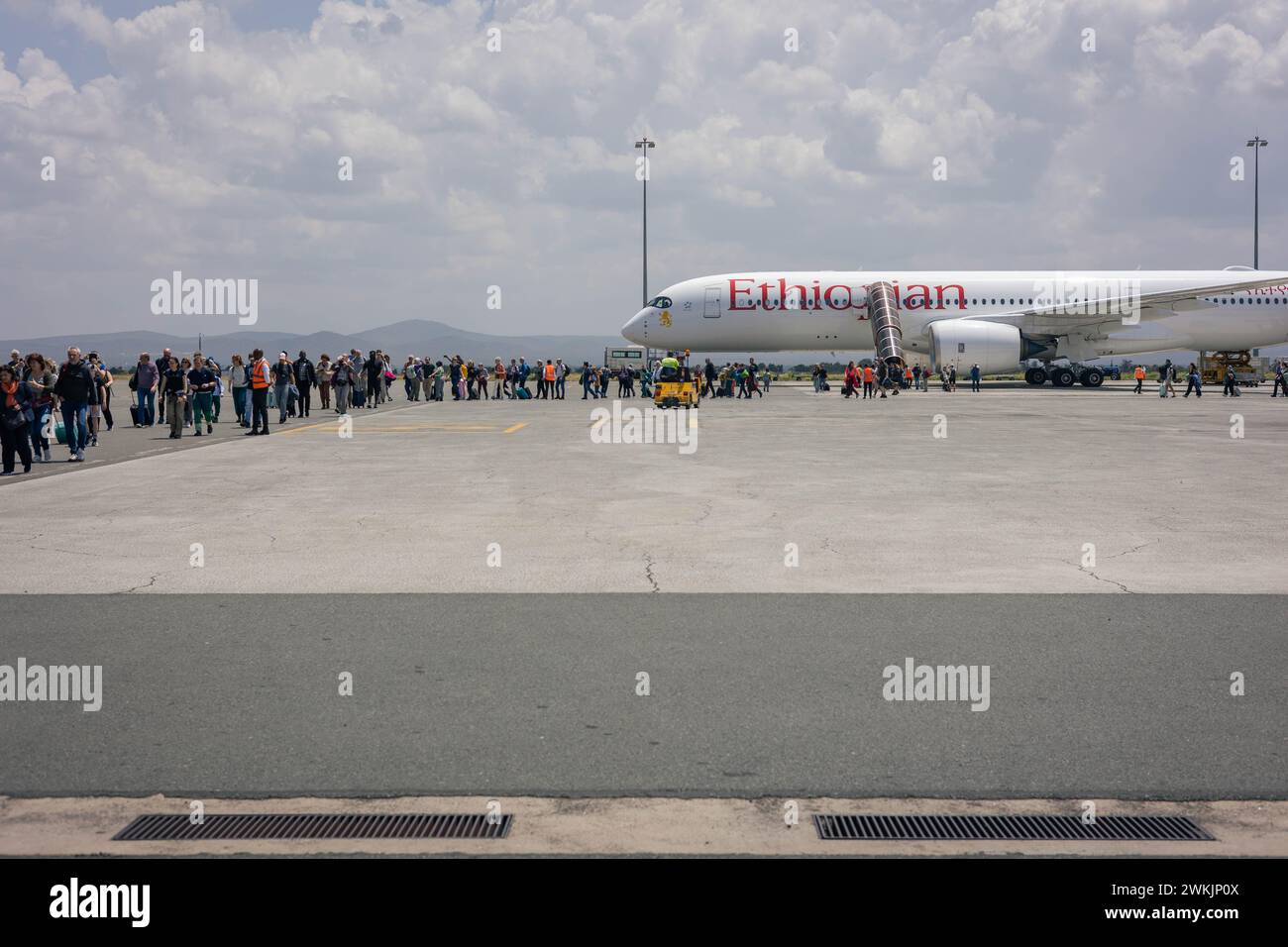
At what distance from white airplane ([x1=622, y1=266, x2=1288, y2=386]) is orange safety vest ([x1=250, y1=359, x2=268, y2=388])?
955 inches

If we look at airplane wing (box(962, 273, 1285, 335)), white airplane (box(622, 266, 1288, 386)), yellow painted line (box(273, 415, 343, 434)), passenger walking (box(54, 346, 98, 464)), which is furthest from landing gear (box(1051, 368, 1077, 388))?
passenger walking (box(54, 346, 98, 464))

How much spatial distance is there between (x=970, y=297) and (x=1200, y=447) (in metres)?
28.7

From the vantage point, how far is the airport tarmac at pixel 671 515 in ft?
30.7

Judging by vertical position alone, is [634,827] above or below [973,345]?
below

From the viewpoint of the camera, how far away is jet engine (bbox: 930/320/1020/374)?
45500 millimetres

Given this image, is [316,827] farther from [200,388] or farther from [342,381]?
[342,381]

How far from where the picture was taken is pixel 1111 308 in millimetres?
47562

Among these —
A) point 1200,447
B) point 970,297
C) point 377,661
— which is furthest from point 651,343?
point 377,661

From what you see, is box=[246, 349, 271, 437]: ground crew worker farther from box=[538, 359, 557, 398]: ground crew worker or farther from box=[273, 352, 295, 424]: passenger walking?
box=[538, 359, 557, 398]: ground crew worker

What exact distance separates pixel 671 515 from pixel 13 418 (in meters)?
10.1

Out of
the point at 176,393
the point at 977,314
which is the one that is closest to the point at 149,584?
the point at 176,393

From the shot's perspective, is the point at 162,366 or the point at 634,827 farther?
the point at 162,366

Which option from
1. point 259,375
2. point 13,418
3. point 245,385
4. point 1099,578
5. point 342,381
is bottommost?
point 1099,578

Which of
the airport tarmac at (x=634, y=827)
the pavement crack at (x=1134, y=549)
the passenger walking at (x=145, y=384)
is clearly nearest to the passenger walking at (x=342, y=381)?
the passenger walking at (x=145, y=384)
